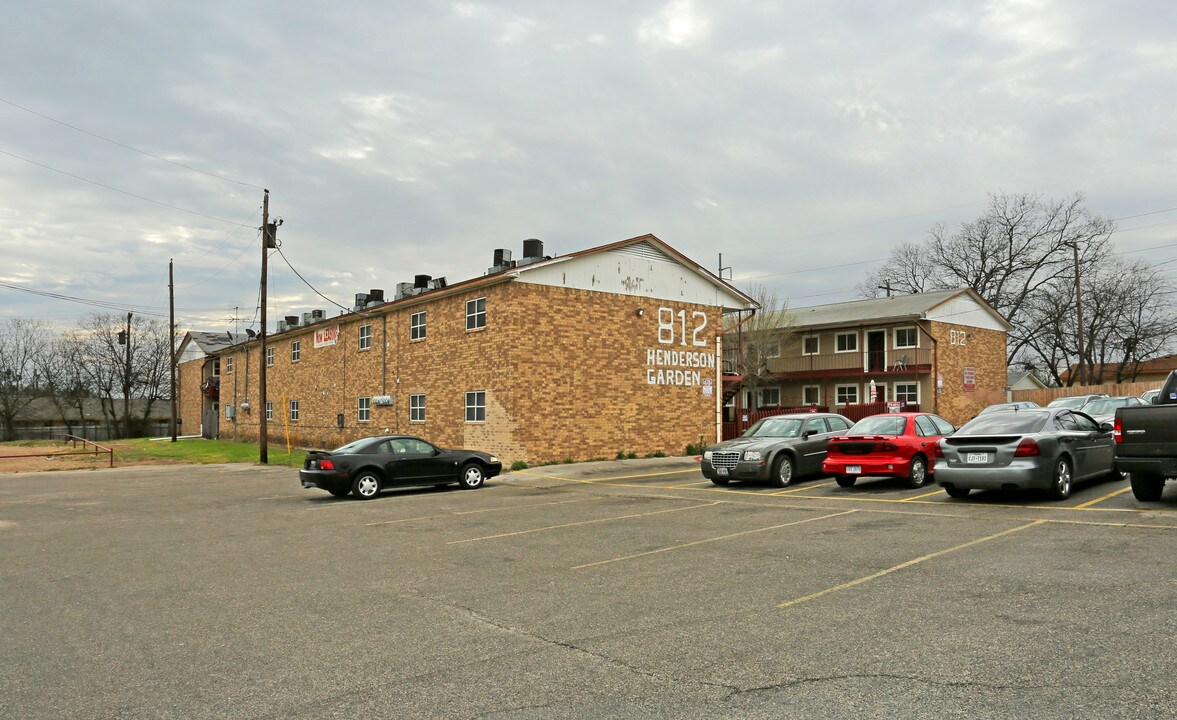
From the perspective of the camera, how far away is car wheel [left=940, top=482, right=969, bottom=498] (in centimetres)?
1202

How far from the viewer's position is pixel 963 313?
41750 millimetres

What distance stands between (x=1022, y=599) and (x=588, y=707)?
3827 mm

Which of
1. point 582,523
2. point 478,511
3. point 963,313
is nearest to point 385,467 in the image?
point 478,511

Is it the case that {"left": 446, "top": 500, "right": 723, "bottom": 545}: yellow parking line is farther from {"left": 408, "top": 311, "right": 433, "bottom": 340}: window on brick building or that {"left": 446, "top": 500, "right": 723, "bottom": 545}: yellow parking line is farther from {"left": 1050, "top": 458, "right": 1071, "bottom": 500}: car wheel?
{"left": 408, "top": 311, "right": 433, "bottom": 340}: window on brick building

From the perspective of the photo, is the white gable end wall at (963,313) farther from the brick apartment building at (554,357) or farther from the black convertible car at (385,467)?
the black convertible car at (385,467)

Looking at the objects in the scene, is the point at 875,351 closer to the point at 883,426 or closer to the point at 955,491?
the point at 883,426

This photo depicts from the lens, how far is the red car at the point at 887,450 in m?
13.9

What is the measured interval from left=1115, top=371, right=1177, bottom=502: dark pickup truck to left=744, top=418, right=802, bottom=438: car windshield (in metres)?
6.23

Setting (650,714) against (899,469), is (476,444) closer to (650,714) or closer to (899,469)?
(899,469)

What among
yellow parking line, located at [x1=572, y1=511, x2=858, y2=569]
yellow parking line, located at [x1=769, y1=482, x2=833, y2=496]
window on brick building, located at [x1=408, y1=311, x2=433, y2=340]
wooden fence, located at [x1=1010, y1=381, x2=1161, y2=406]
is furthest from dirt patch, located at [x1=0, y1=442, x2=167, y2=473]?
wooden fence, located at [x1=1010, y1=381, x2=1161, y2=406]

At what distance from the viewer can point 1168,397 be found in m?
11.1

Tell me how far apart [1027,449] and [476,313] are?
16.6 m

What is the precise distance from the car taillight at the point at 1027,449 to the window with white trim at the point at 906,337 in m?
30.1

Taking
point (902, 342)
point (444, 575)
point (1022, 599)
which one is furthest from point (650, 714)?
point (902, 342)
